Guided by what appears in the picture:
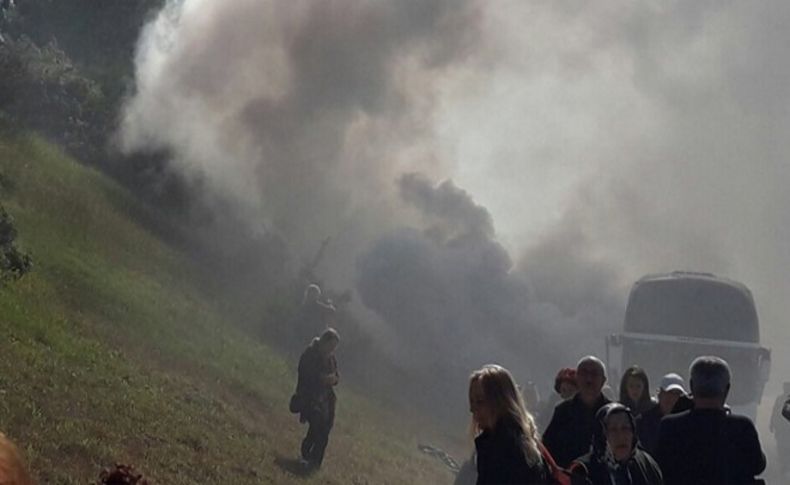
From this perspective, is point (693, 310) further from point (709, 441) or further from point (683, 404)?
point (709, 441)

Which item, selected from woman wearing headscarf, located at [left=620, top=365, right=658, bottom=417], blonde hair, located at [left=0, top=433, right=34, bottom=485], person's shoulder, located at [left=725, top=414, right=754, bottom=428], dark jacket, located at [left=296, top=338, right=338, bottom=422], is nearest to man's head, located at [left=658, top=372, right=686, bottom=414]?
woman wearing headscarf, located at [left=620, top=365, right=658, bottom=417]

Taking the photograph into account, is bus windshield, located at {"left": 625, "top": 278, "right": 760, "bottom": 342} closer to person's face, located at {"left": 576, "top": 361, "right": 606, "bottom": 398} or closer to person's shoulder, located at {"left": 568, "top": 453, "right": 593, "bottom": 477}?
person's face, located at {"left": 576, "top": 361, "right": 606, "bottom": 398}

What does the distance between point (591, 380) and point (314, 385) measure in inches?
308

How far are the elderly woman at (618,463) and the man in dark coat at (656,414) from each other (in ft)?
7.34

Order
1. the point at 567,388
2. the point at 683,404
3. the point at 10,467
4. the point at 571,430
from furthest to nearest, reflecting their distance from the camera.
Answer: the point at 567,388
the point at 571,430
the point at 683,404
the point at 10,467

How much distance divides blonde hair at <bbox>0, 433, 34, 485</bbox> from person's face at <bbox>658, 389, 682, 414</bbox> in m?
5.94

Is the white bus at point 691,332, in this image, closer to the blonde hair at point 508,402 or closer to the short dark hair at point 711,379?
the short dark hair at point 711,379

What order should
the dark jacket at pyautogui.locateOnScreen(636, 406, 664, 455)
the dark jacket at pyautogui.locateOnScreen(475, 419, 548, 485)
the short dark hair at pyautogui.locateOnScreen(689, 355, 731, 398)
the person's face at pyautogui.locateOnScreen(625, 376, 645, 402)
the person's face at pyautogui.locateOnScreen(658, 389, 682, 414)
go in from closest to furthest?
the dark jacket at pyautogui.locateOnScreen(475, 419, 548, 485) < the short dark hair at pyautogui.locateOnScreen(689, 355, 731, 398) < the person's face at pyautogui.locateOnScreen(658, 389, 682, 414) < the dark jacket at pyautogui.locateOnScreen(636, 406, 664, 455) < the person's face at pyautogui.locateOnScreen(625, 376, 645, 402)

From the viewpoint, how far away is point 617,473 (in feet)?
19.9

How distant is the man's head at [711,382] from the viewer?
21.3 ft

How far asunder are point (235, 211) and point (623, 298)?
605 inches

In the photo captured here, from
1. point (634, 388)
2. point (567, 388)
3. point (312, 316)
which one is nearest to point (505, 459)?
point (567, 388)

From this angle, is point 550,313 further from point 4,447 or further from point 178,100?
point 4,447

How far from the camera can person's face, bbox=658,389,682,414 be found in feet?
27.1
